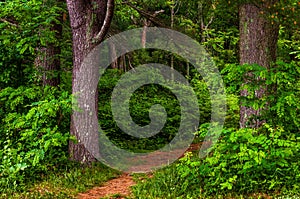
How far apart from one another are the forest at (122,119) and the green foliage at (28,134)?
0.03 meters

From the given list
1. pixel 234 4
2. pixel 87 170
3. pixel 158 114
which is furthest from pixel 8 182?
pixel 158 114

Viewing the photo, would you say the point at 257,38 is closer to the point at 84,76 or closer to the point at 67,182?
the point at 84,76

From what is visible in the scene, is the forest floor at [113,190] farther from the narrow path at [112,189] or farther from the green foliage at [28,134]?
the green foliage at [28,134]

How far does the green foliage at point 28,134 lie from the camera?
8000 millimetres

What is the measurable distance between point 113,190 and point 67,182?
1.04m

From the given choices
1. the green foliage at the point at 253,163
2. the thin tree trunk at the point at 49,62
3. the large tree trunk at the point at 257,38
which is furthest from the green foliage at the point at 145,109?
the green foliage at the point at 253,163

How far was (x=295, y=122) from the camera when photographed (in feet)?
22.3

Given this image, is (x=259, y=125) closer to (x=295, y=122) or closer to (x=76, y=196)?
(x=295, y=122)

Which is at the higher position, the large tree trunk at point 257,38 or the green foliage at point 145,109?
the large tree trunk at point 257,38

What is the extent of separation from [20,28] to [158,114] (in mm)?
8299

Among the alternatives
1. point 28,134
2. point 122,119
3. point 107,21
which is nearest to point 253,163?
point 28,134

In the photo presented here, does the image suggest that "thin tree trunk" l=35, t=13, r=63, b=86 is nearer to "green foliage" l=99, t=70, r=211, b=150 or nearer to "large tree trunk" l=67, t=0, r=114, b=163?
"large tree trunk" l=67, t=0, r=114, b=163

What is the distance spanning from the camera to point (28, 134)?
27.0 feet

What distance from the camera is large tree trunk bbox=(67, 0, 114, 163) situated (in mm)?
9805
